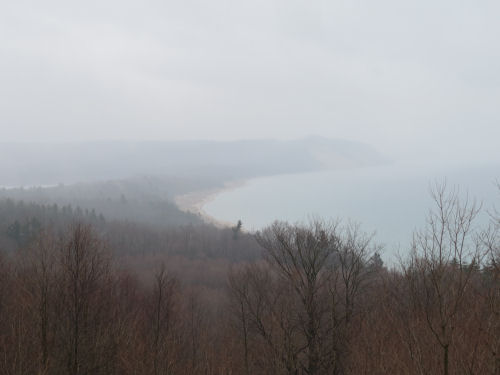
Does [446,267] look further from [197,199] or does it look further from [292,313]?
[197,199]

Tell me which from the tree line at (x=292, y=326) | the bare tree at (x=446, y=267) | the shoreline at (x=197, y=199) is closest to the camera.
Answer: the bare tree at (x=446, y=267)

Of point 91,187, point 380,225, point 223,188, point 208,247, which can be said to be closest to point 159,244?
point 208,247

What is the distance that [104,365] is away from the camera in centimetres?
967

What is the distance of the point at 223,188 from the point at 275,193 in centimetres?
4764

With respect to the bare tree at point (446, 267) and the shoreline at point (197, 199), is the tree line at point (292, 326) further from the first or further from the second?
the shoreline at point (197, 199)

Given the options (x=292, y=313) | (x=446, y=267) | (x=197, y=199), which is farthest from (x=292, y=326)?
(x=197, y=199)

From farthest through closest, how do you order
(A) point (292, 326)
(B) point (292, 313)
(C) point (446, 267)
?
(B) point (292, 313) < (A) point (292, 326) < (C) point (446, 267)

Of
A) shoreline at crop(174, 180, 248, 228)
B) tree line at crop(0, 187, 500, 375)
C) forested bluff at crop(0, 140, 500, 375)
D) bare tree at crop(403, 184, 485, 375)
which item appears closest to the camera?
bare tree at crop(403, 184, 485, 375)

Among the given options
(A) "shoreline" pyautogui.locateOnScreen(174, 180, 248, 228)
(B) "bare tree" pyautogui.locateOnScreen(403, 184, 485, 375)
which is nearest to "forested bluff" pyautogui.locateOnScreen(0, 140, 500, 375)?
(B) "bare tree" pyautogui.locateOnScreen(403, 184, 485, 375)

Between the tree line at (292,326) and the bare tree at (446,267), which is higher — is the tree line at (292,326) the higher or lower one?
the lower one

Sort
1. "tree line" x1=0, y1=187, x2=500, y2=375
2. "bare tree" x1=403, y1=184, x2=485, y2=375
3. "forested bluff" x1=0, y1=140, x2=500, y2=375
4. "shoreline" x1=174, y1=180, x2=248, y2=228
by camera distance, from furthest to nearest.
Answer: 1. "shoreline" x1=174, y1=180, x2=248, y2=228
2. "tree line" x1=0, y1=187, x2=500, y2=375
3. "forested bluff" x1=0, y1=140, x2=500, y2=375
4. "bare tree" x1=403, y1=184, x2=485, y2=375

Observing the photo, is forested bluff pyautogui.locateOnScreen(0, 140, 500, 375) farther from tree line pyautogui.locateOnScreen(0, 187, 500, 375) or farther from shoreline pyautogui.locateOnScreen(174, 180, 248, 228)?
shoreline pyautogui.locateOnScreen(174, 180, 248, 228)

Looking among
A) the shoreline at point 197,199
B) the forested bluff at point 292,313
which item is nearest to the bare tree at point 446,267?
the forested bluff at point 292,313

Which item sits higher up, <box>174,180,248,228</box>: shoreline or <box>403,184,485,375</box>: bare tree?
<box>403,184,485,375</box>: bare tree
